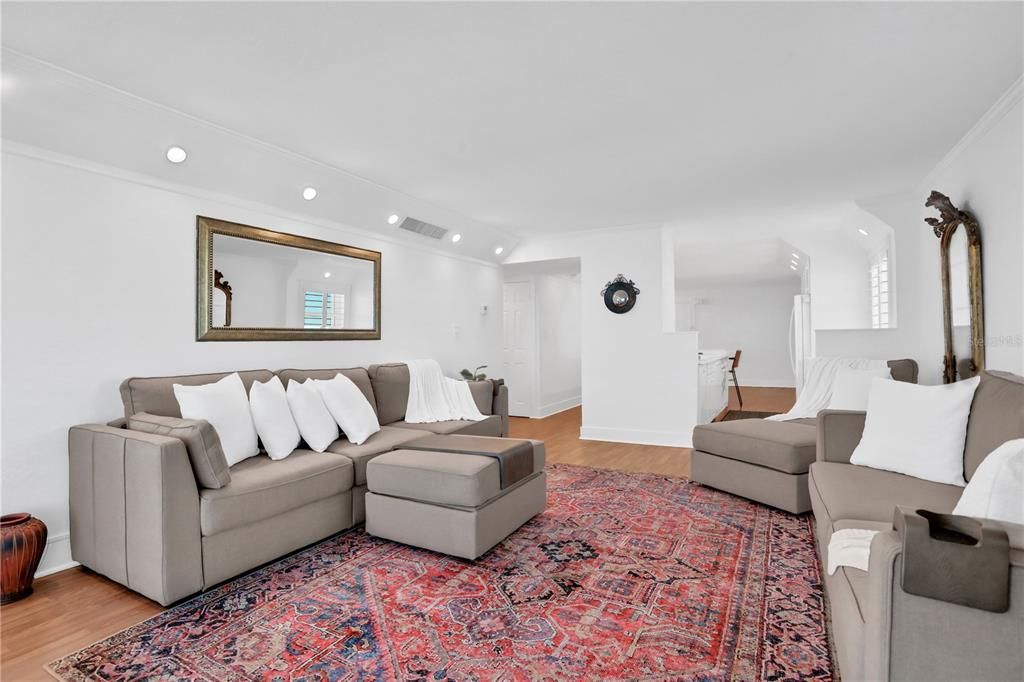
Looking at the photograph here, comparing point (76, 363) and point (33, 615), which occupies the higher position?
point (76, 363)

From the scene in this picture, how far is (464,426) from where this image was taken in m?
4.15

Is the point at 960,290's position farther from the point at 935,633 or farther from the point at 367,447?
the point at 367,447

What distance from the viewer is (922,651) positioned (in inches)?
43.4

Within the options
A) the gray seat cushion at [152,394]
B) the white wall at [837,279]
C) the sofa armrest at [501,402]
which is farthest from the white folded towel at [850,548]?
the white wall at [837,279]

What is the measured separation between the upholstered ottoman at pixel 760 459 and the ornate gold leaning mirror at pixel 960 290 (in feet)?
3.15

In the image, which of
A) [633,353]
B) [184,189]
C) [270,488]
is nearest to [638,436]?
[633,353]

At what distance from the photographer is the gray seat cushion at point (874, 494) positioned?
1.98 meters

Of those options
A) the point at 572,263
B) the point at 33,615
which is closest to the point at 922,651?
the point at 33,615

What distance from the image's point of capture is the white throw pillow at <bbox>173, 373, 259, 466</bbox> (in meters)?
2.71

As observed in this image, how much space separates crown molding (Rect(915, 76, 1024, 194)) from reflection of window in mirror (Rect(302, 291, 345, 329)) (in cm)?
442

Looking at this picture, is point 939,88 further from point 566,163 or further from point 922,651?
point 922,651

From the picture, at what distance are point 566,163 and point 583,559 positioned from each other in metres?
2.56

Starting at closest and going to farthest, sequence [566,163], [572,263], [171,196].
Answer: [171,196]
[566,163]
[572,263]

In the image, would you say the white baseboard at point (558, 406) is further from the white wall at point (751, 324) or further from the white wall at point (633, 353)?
the white wall at point (751, 324)
